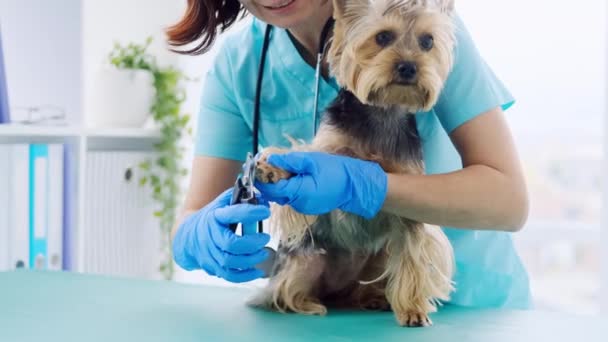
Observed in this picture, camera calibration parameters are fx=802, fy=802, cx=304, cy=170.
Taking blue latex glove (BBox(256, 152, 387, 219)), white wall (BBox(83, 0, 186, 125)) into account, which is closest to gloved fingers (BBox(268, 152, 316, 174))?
blue latex glove (BBox(256, 152, 387, 219))

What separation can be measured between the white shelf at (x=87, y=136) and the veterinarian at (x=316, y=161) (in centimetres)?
93

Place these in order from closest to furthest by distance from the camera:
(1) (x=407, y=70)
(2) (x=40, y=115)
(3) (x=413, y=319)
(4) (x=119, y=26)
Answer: (1) (x=407, y=70) → (3) (x=413, y=319) → (2) (x=40, y=115) → (4) (x=119, y=26)

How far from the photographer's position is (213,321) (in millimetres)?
1352

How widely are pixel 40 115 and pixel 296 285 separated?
62.8 inches

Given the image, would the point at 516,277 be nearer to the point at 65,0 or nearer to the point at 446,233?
the point at 446,233

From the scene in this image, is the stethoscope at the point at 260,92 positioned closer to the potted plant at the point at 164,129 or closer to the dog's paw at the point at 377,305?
the dog's paw at the point at 377,305

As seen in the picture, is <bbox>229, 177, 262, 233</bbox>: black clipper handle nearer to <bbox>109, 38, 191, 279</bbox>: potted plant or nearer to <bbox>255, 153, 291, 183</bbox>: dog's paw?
<bbox>255, 153, 291, 183</bbox>: dog's paw

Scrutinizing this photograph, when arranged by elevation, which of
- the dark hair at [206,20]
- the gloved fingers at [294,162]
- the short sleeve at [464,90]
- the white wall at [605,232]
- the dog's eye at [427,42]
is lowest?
the white wall at [605,232]

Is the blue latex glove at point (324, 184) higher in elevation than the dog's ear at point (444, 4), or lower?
lower

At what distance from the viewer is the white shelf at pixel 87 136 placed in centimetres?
243

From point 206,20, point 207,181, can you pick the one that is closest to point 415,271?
point 207,181

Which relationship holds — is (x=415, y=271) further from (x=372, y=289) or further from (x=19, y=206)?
(x=19, y=206)

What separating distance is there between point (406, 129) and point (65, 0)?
183 cm

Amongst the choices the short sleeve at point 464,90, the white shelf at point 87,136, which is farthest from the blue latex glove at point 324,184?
the white shelf at point 87,136
